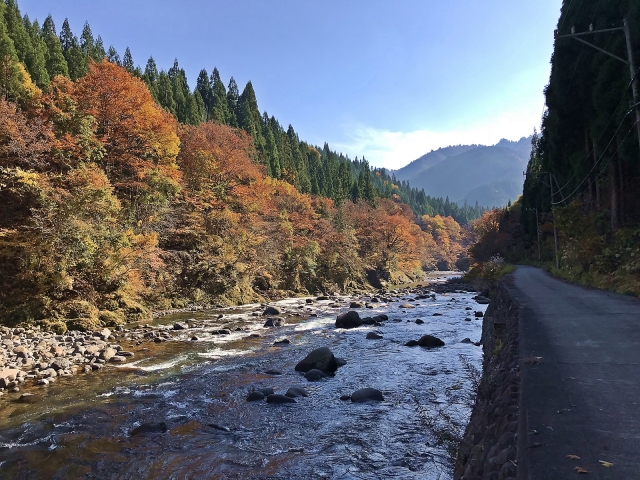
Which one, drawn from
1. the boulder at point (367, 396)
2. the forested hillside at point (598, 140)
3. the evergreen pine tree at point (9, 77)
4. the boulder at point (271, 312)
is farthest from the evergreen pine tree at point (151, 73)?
the boulder at point (367, 396)

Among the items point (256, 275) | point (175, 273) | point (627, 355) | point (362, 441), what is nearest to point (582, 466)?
point (627, 355)

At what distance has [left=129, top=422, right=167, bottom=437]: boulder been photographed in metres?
7.50

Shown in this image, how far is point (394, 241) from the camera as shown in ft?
196

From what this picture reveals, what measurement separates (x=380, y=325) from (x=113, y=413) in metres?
14.5

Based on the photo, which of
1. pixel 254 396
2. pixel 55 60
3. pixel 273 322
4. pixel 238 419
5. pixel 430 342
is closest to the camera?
pixel 238 419

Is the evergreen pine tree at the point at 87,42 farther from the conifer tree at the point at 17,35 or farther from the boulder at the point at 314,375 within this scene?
the boulder at the point at 314,375

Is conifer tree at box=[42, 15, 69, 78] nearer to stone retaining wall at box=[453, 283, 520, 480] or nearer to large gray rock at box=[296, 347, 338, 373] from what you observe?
large gray rock at box=[296, 347, 338, 373]

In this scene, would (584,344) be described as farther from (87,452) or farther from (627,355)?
(87,452)

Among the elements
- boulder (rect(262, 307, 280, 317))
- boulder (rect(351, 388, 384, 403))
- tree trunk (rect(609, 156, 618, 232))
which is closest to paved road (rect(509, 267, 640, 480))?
boulder (rect(351, 388, 384, 403))

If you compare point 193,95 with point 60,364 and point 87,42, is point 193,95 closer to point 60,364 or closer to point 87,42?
point 87,42

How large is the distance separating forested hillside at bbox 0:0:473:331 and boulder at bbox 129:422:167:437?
483 inches

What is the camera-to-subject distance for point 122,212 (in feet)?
73.0

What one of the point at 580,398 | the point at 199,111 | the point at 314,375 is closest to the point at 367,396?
the point at 314,375

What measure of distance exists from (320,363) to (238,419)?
4152 millimetres
